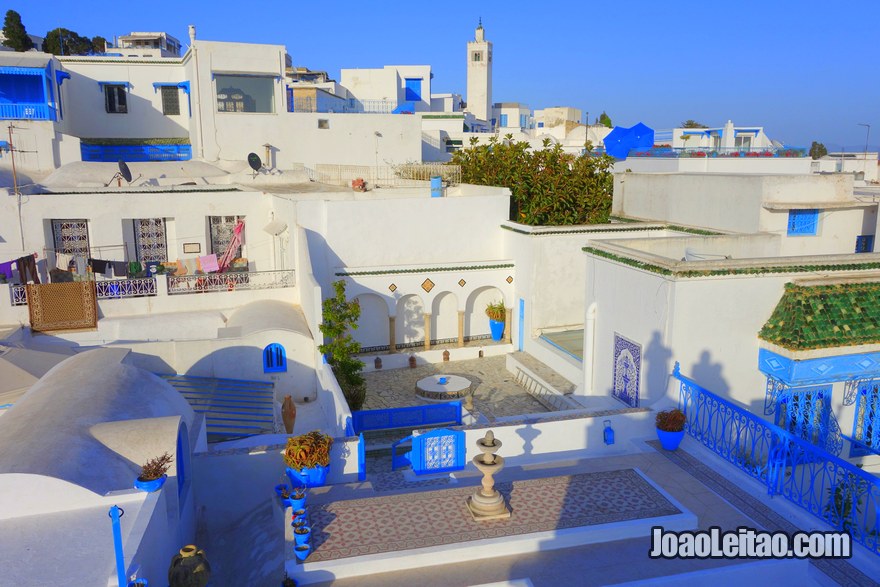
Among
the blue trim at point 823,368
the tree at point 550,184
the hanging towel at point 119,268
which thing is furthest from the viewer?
the tree at point 550,184

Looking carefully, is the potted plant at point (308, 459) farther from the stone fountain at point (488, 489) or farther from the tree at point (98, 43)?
the tree at point (98, 43)

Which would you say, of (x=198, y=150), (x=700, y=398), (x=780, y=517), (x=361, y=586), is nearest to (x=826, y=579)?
(x=780, y=517)

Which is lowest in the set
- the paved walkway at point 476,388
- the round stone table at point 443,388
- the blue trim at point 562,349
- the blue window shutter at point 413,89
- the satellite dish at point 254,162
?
the paved walkway at point 476,388

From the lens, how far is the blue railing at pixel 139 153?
26.1m

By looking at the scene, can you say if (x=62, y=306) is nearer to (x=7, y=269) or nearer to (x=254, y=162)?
(x=7, y=269)

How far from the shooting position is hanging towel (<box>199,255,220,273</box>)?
17.1 metres

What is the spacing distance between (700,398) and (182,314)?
10.9 meters

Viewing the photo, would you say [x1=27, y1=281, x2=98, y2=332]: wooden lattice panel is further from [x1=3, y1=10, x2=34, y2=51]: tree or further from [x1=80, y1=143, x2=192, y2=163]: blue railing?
[x1=3, y1=10, x2=34, y2=51]: tree

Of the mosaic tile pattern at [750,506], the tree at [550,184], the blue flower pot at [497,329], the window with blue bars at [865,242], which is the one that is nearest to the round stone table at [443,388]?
the blue flower pot at [497,329]

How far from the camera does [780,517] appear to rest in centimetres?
748

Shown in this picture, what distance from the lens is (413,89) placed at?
152ft

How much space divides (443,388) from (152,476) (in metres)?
8.47

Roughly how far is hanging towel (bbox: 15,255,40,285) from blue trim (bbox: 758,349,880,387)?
15551 mm

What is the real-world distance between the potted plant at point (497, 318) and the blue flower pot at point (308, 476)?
10.0 m
